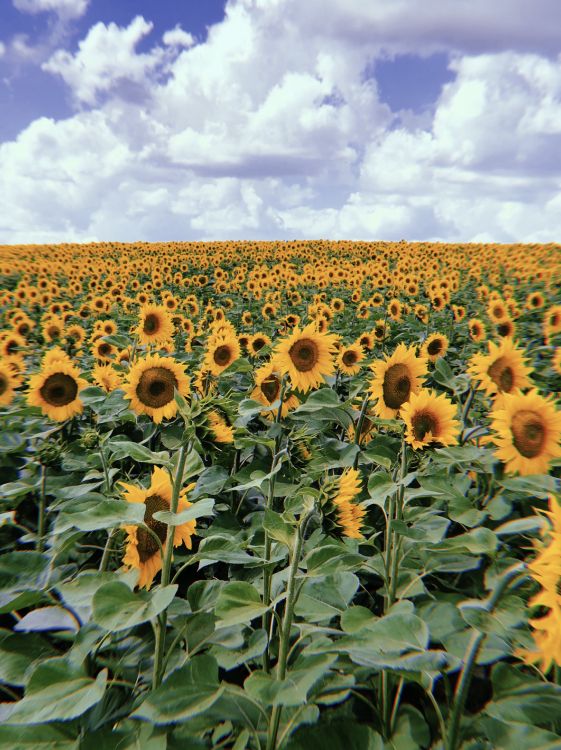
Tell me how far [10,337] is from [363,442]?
5.15 metres

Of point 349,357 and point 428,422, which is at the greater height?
point 349,357

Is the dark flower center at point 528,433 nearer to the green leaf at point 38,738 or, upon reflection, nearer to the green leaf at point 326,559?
the green leaf at point 326,559

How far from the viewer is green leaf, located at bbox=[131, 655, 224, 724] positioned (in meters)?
1.21

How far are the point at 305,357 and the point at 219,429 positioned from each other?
1461 mm

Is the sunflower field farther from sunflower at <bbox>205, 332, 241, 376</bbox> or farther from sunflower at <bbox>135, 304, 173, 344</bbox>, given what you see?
sunflower at <bbox>135, 304, 173, 344</bbox>

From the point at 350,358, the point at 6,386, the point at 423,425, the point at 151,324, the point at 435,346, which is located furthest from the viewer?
the point at 151,324

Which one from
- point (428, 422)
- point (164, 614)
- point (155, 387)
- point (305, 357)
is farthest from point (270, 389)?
point (164, 614)

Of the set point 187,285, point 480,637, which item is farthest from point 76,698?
point 187,285

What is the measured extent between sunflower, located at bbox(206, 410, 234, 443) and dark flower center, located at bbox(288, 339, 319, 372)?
98cm

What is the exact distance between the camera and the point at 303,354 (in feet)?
11.3

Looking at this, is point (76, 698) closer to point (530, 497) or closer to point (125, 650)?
point (125, 650)

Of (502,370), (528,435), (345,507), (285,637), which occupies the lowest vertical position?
(285,637)

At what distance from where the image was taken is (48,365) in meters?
3.78

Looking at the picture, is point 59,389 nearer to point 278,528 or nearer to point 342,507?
point 342,507
